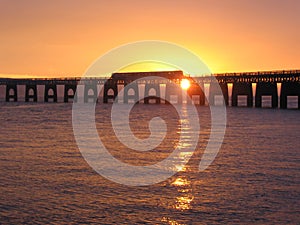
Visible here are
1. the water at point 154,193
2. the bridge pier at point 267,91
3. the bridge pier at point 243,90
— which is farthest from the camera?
the bridge pier at point 243,90

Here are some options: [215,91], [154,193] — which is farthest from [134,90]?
[154,193]

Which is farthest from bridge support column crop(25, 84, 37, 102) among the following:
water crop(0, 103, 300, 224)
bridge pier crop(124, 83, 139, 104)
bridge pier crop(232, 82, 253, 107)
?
water crop(0, 103, 300, 224)

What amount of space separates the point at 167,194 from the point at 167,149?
33.3 ft

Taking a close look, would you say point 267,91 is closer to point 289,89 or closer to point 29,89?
point 289,89

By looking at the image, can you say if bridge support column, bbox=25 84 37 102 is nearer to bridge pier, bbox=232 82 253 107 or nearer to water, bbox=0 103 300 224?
bridge pier, bbox=232 82 253 107

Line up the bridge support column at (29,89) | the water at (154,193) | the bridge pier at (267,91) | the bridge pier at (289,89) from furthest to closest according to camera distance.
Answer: the bridge support column at (29,89)
the bridge pier at (267,91)
the bridge pier at (289,89)
the water at (154,193)

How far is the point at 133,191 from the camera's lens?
12648mm

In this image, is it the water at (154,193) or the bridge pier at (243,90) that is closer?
the water at (154,193)

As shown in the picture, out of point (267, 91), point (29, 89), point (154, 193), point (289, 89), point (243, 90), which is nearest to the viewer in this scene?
point (154, 193)

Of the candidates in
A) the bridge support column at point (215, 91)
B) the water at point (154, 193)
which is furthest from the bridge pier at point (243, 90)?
the water at point (154, 193)

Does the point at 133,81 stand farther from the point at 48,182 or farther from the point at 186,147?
the point at 48,182

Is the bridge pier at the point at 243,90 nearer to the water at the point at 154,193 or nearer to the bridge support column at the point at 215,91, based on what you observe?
the bridge support column at the point at 215,91

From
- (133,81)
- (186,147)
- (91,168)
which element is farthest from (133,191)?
(133,81)

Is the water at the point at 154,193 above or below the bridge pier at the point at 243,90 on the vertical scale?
below
